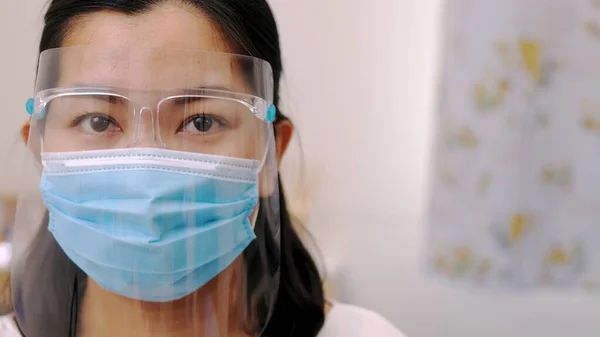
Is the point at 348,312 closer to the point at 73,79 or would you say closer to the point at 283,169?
the point at 283,169

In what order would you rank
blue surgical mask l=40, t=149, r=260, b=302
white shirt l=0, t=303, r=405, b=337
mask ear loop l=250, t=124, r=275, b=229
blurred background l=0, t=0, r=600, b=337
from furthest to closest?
blurred background l=0, t=0, r=600, b=337
white shirt l=0, t=303, r=405, b=337
mask ear loop l=250, t=124, r=275, b=229
blue surgical mask l=40, t=149, r=260, b=302

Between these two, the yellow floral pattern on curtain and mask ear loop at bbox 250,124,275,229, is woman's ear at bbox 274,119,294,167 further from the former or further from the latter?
the yellow floral pattern on curtain

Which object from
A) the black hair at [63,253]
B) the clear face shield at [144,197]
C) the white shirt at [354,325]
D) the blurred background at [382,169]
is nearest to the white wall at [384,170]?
the blurred background at [382,169]

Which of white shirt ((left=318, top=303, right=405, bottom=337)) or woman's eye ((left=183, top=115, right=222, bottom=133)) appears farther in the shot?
white shirt ((left=318, top=303, right=405, bottom=337))

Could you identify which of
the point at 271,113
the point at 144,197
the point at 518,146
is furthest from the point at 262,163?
the point at 518,146

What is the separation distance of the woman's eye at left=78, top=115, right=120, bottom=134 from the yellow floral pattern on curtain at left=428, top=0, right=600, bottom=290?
815mm

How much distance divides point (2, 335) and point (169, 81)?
529mm

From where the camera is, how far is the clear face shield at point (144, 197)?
68 centimetres

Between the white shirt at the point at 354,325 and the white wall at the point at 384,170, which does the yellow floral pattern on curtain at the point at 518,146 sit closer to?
the white wall at the point at 384,170

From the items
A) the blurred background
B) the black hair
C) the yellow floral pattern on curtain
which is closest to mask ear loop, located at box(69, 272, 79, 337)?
the black hair

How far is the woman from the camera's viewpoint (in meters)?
0.68

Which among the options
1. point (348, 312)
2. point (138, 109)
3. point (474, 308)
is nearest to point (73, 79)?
point (138, 109)

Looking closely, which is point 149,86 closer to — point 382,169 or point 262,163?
point 262,163

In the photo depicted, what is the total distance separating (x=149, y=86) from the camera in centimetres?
70
